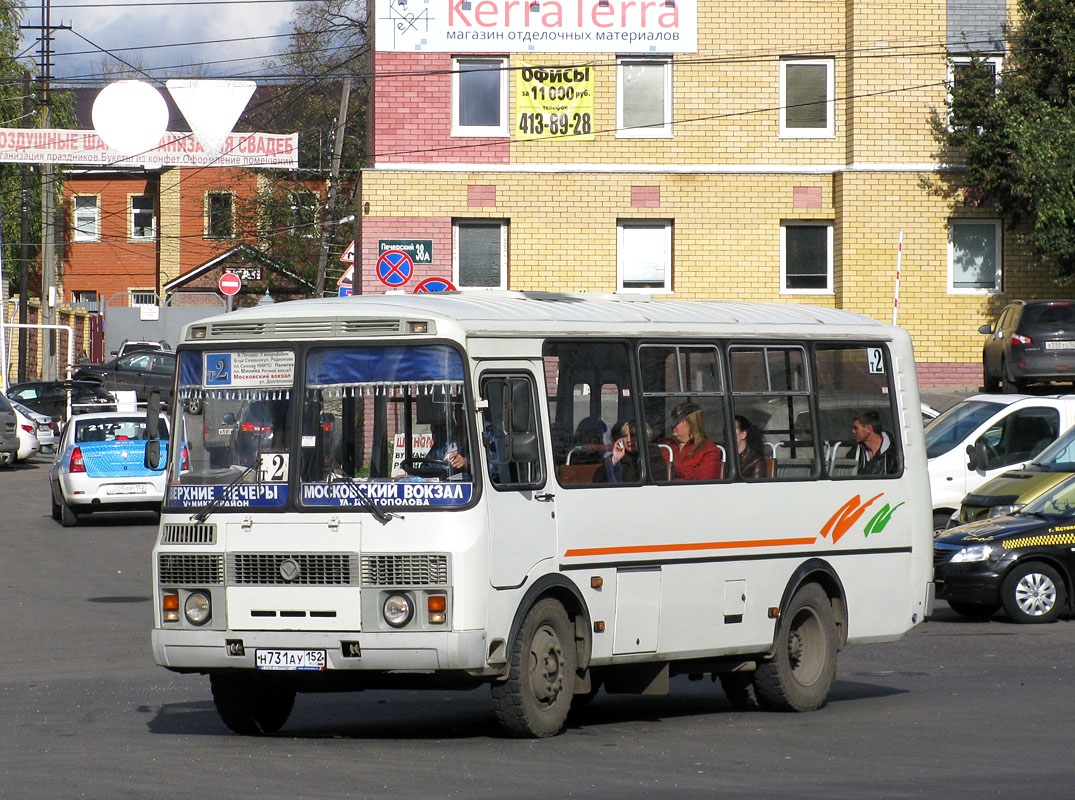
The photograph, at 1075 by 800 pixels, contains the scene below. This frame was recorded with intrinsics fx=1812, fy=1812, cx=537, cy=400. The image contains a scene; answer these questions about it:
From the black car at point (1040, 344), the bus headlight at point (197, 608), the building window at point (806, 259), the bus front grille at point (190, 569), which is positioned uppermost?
the building window at point (806, 259)

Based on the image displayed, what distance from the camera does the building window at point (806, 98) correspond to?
34031 millimetres

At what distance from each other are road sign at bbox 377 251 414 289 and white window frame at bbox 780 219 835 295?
14690 mm

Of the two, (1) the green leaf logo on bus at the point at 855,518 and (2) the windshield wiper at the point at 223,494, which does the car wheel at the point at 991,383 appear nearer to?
(1) the green leaf logo on bus at the point at 855,518

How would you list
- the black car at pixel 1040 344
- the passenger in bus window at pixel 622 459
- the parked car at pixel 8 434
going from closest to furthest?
the passenger in bus window at pixel 622 459, the black car at pixel 1040 344, the parked car at pixel 8 434

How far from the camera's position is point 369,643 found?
9.08 m

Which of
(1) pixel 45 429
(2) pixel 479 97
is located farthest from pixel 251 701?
(1) pixel 45 429

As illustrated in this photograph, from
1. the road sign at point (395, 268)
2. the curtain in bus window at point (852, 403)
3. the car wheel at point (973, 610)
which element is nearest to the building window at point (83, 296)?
the road sign at point (395, 268)

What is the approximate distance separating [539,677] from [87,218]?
232 feet

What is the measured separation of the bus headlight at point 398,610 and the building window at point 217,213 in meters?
65.3

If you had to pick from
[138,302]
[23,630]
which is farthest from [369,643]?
[138,302]

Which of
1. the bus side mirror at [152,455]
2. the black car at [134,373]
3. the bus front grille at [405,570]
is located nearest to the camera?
the bus front grille at [405,570]

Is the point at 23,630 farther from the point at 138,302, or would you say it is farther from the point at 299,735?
the point at 138,302

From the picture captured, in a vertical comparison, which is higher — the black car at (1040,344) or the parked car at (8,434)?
the black car at (1040,344)

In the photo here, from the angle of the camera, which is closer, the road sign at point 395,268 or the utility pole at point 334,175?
the road sign at point 395,268
